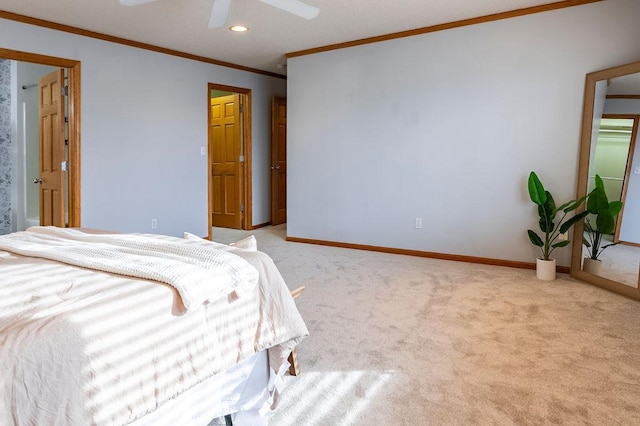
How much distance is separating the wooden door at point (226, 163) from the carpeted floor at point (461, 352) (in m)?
3.03

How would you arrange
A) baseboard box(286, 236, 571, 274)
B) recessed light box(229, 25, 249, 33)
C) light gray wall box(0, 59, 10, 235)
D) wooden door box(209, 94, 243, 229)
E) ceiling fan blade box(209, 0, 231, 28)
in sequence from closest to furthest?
1. ceiling fan blade box(209, 0, 231, 28)
2. baseboard box(286, 236, 571, 274)
3. recessed light box(229, 25, 249, 33)
4. light gray wall box(0, 59, 10, 235)
5. wooden door box(209, 94, 243, 229)

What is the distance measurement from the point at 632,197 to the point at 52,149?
538 centimetres

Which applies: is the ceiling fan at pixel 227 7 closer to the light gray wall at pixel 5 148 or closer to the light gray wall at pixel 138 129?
the light gray wall at pixel 138 129

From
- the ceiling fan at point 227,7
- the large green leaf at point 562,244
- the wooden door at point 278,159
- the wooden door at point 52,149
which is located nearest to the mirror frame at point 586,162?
the large green leaf at point 562,244

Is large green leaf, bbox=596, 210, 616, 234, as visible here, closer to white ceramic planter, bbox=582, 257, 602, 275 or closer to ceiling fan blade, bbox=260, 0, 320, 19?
white ceramic planter, bbox=582, 257, 602, 275

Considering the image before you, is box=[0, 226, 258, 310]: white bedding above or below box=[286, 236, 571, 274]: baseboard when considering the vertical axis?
above

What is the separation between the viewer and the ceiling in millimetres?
3705

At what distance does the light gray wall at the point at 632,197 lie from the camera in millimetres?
3391

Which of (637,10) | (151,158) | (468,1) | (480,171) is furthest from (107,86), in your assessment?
(637,10)

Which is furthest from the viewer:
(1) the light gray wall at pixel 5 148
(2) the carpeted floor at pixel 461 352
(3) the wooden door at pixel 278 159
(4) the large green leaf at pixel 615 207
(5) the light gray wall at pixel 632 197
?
(3) the wooden door at pixel 278 159

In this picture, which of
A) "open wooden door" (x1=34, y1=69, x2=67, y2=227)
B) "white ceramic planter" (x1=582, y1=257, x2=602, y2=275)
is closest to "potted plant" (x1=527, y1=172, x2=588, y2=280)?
"white ceramic planter" (x1=582, y1=257, x2=602, y2=275)

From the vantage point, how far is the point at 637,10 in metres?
3.54

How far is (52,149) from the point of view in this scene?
14.8 ft

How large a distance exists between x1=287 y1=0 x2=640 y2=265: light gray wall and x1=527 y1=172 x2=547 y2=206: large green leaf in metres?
0.26
